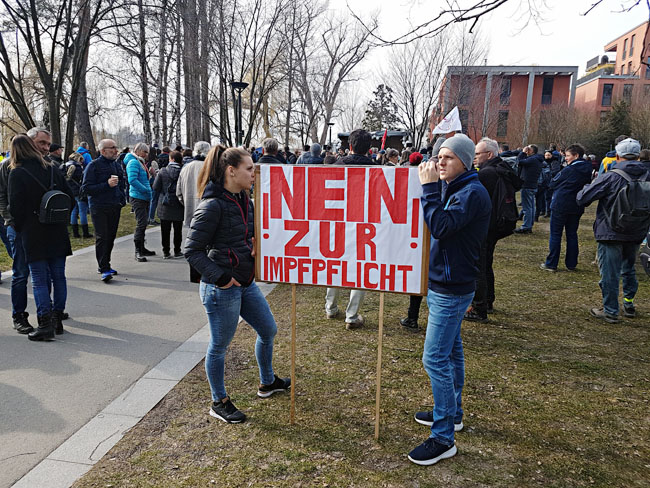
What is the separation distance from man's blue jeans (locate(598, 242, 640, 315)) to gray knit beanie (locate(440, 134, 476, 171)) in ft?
12.7

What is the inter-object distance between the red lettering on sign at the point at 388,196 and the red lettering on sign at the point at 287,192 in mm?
471

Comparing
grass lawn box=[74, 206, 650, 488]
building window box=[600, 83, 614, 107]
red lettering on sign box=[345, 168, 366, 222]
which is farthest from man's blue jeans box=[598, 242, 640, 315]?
building window box=[600, 83, 614, 107]

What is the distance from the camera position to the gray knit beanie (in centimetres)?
290

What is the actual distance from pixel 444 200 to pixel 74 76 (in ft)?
49.4

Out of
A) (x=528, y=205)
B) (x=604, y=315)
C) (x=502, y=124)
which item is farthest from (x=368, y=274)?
(x=502, y=124)

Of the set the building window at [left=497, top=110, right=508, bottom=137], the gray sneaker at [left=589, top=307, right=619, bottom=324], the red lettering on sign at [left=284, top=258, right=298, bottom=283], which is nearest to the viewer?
the red lettering on sign at [left=284, top=258, right=298, bottom=283]

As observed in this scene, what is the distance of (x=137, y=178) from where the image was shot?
834cm

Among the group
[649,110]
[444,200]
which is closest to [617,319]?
[444,200]

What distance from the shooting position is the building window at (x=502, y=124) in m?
41.3

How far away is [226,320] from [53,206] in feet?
8.95

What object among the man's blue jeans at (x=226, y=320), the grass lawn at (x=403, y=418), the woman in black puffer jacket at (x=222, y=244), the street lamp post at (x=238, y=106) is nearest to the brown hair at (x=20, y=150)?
the woman in black puffer jacket at (x=222, y=244)

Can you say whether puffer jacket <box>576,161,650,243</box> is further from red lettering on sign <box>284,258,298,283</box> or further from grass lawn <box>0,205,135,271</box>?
grass lawn <box>0,205,135,271</box>

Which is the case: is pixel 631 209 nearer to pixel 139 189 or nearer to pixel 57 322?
pixel 57 322

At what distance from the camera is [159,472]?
9.70ft
